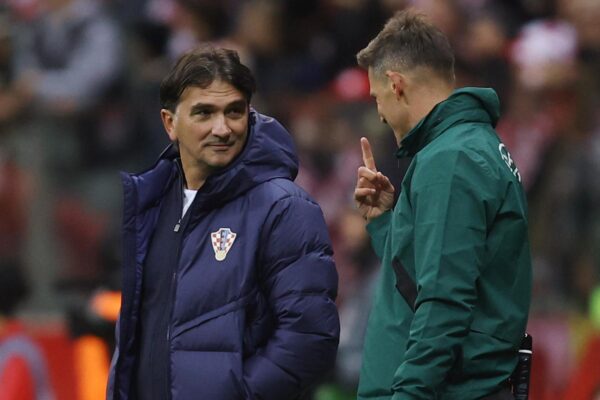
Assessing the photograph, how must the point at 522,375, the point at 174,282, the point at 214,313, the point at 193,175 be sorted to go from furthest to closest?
the point at 193,175 → the point at 174,282 → the point at 214,313 → the point at 522,375

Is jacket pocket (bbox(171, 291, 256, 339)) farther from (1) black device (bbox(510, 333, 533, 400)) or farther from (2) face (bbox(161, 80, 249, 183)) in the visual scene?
(1) black device (bbox(510, 333, 533, 400))

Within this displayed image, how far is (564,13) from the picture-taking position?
28.9 feet

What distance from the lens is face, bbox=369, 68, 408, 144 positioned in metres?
4.38

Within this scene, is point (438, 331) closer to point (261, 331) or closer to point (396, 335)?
point (396, 335)

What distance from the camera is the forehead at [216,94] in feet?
15.6

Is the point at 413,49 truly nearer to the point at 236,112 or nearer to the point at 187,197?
the point at 236,112

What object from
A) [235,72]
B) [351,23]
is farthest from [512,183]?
[351,23]

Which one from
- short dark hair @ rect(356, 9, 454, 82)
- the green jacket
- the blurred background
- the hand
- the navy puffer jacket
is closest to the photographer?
A: the green jacket

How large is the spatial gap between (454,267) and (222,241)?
95 cm

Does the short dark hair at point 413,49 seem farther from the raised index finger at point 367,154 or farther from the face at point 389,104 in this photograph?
the raised index finger at point 367,154

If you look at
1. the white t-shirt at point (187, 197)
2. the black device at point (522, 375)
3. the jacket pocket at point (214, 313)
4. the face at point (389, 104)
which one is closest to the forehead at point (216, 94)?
the white t-shirt at point (187, 197)

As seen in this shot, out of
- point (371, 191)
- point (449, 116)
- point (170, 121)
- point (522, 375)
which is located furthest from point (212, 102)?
point (522, 375)

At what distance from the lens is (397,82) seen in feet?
14.3

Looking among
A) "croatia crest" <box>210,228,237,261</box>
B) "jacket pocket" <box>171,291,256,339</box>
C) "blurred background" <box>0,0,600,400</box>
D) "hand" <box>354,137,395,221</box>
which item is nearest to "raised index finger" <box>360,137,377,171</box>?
"hand" <box>354,137,395,221</box>
